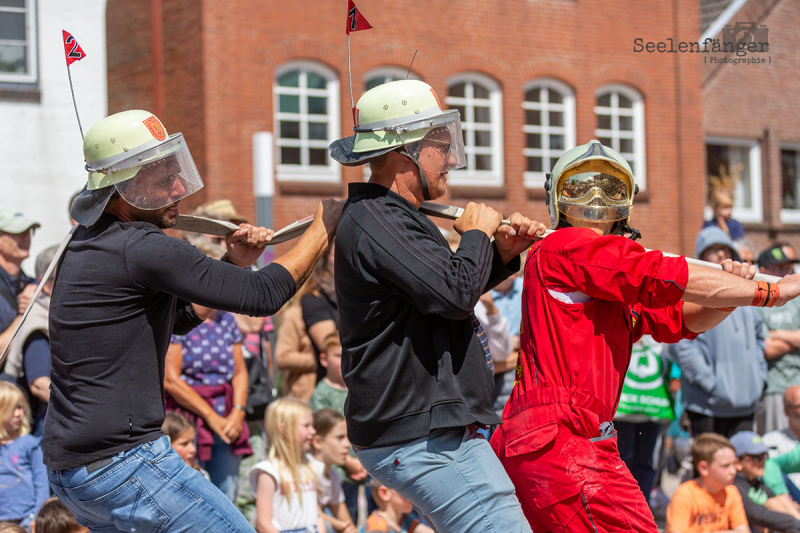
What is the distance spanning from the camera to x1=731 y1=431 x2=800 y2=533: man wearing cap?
6.04m

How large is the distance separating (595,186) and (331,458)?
10.6 feet

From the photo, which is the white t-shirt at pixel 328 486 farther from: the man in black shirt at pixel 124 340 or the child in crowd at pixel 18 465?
the man in black shirt at pixel 124 340

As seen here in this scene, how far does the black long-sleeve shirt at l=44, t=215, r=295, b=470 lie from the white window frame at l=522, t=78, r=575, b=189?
522 inches

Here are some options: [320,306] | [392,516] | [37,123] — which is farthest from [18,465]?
[37,123]

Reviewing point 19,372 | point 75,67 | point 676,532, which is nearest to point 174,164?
point 19,372

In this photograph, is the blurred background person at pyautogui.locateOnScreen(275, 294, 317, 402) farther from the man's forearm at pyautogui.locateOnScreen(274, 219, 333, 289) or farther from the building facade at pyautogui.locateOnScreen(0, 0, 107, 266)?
the building facade at pyautogui.locateOnScreen(0, 0, 107, 266)

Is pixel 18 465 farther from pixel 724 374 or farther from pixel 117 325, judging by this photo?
pixel 724 374

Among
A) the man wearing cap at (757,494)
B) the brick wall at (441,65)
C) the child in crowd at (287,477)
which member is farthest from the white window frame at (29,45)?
the man wearing cap at (757,494)

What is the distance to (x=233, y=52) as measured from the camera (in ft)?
44.1

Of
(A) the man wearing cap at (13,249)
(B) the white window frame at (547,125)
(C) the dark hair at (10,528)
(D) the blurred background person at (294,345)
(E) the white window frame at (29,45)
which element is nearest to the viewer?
(C) the dark hair at (10,528)

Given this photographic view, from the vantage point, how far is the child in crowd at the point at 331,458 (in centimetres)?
579

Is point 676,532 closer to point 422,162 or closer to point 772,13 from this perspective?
point 422,162

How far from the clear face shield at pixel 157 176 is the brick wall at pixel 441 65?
10.3 m

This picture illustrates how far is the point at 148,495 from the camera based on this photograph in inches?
A: 109
